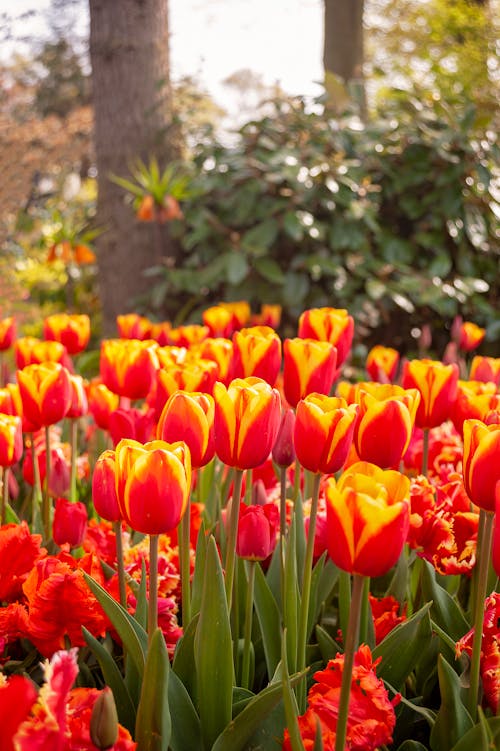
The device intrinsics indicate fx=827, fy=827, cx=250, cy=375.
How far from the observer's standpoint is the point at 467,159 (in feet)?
17.4

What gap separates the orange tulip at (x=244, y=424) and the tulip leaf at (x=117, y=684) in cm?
31

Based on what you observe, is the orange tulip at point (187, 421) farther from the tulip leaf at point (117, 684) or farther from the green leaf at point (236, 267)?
the green leaf at point (236, 267)

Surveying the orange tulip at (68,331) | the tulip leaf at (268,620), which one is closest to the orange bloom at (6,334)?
the orange tulip at (68,331)

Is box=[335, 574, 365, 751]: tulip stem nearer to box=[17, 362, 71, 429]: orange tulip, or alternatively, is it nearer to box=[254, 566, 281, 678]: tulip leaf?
box=[254, 566, 281, 678]: tulip leaf

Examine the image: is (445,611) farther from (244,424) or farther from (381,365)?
(381,365)

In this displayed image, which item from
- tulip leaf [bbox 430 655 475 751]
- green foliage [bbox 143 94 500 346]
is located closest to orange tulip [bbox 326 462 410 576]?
tulip leaf [bbox 430 655 475 751]

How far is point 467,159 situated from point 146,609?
469 centimetres

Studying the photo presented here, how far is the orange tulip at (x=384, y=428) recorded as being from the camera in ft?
3.85

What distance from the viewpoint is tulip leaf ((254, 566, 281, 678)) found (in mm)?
1288

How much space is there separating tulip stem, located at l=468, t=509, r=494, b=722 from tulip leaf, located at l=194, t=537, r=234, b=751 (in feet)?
1.03

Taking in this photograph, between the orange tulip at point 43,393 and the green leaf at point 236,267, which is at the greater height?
the orange tulip at point 43,393

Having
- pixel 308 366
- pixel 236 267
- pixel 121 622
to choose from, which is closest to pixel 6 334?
pixel 308 366

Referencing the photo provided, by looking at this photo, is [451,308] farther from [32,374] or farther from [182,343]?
[32,374]

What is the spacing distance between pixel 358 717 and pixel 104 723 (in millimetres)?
344
